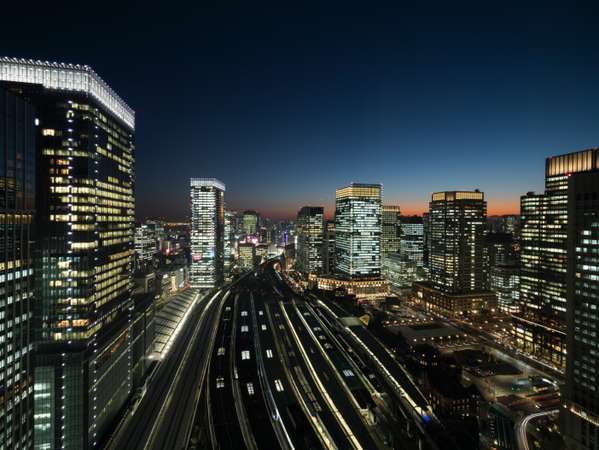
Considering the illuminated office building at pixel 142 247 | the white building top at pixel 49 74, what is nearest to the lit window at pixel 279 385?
the white building top at pixel 49 74

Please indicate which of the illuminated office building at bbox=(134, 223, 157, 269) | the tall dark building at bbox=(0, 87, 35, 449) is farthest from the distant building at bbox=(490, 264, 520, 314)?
the illuminated office building at bbox=(134, 223, 157, 269)

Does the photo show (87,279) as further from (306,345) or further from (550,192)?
(550,192)

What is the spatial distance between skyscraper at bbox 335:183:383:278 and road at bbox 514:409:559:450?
87.9m

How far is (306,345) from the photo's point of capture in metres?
73.3

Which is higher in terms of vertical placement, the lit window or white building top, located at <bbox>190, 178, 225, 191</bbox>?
white building top, located at <bbox>190, 178, 225, 191</bbox>

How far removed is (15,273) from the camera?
28516mm

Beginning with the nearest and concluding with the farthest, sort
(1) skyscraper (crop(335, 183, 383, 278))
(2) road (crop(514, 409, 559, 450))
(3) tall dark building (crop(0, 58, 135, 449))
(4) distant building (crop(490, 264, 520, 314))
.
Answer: (3) tall dark building (crop(0, 58, 135, 449)) → (2) road (crop(514, 409, 559, 450)) → (4) distant building (crop(490, 264, 520, 314)) → (1) skyscraper (crop(335, 183, 383, 278))

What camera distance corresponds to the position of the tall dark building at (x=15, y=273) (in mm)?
27109

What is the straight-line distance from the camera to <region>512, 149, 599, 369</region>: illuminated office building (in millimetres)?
76188

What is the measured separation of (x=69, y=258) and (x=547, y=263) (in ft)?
338

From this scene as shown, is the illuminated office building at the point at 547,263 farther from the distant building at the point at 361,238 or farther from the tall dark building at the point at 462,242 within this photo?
the distant building at the point at 361,238

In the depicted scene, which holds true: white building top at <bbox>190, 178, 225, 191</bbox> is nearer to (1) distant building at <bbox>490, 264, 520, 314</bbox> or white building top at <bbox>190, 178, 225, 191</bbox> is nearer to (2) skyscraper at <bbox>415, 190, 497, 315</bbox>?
(2) skyscraper at <bbox>415, 190, 497, 315</bbox>

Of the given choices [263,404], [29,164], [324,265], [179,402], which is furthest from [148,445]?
[324,265]

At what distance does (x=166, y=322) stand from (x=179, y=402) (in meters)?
33.6
